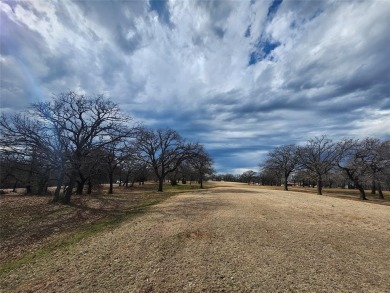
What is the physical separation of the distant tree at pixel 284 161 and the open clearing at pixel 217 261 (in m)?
47.2

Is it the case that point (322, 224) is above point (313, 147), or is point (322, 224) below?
below

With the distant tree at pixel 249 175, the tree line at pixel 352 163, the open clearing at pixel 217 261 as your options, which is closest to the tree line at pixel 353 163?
the tree line at pixel 352 163

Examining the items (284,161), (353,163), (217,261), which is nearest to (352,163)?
(353,163)

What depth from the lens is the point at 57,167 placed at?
2053cm

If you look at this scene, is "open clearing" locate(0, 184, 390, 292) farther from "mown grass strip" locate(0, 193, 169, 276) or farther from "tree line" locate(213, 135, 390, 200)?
"tree line" locate(213, 135, 390, 200)

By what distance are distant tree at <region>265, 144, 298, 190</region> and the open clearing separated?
47.2m

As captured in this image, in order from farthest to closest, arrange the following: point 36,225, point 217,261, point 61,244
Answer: point 36,225 < point 61,244 < point 217,261

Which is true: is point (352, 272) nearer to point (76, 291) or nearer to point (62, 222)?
point (76, 291)

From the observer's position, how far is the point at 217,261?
7.57 m

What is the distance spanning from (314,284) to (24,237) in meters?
12.5

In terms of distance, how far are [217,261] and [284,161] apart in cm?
5569

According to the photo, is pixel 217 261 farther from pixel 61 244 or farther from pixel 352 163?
pixel 352 163

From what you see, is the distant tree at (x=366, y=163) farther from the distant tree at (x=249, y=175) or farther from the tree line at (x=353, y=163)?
the distant tree at (x=249, y=175)

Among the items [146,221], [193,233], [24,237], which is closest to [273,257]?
[193,233]
